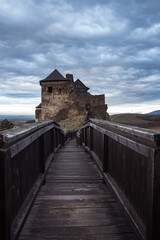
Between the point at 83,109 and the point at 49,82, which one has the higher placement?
the point at 49,82

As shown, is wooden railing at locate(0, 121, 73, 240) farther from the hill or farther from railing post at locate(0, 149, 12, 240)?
the hill

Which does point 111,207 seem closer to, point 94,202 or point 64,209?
point 94,202

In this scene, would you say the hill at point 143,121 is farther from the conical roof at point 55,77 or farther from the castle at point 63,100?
the conical roof at point 55,77

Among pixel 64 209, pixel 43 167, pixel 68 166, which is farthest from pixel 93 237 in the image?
pixel 68 166

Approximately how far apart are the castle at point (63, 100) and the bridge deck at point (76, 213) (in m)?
31.1

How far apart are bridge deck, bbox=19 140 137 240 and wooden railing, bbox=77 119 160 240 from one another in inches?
8.3

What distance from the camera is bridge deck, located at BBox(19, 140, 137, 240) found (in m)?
2.05

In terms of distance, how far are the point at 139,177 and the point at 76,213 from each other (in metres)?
1.06

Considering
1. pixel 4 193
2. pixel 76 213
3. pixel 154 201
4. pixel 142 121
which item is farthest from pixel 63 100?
pixel 154 201

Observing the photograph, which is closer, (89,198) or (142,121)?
(89,198)

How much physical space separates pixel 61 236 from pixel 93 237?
351mm

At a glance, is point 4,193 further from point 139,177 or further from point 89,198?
point 89,198

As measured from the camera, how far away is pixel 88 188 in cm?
335

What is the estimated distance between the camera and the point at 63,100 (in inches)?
1382
